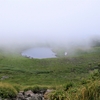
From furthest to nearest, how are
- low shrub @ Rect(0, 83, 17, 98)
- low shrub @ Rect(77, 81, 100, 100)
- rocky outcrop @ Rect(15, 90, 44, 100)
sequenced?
rocky outcrop @ Rect(15, 90, 44, 100), low shrub @ Rect(0, 83, 17, 98), low shrub @ Rect(77, 81, 100, 100)

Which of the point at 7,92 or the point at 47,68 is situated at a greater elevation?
the point at 7,92

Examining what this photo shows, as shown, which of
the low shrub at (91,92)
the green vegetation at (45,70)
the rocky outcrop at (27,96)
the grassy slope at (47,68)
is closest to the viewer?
the low shrub at (91,92)

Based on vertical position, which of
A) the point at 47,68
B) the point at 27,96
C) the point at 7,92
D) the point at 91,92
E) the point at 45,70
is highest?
the point at 91,92

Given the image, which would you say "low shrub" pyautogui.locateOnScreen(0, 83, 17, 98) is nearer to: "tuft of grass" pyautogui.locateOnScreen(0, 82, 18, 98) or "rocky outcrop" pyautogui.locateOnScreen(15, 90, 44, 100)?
"tuft of grass" pyautogui.locateOnScreen(0, 82, 18, 98)

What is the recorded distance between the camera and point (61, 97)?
785 inches

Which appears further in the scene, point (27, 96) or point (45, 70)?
point (45, 70)

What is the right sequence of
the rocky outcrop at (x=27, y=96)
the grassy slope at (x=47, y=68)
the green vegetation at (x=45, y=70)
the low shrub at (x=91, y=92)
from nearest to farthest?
the low shrub at (x=91, y=92), the rocky outcrop at (x=27, y=96), the green vegetation at (x=45, y=70), the grassy slope at (x=47, y=68)

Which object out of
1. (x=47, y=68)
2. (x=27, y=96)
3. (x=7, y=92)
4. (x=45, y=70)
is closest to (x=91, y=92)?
(x=7, y=92)

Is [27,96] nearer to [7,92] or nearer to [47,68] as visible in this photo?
[7,92]

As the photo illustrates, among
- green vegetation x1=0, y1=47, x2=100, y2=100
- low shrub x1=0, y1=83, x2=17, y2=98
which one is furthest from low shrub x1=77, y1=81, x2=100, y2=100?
green vegetation x1=0, y1=47, x2=100, y2=100

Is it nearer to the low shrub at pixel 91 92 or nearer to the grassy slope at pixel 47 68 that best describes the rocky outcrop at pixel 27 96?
the low shrub at pixel 91 92

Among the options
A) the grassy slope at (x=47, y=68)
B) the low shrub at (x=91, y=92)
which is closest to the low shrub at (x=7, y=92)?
the low shrub at (x=91, y=92)

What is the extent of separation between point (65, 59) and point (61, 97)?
537 feet

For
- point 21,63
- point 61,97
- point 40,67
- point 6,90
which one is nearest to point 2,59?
point 21,63
